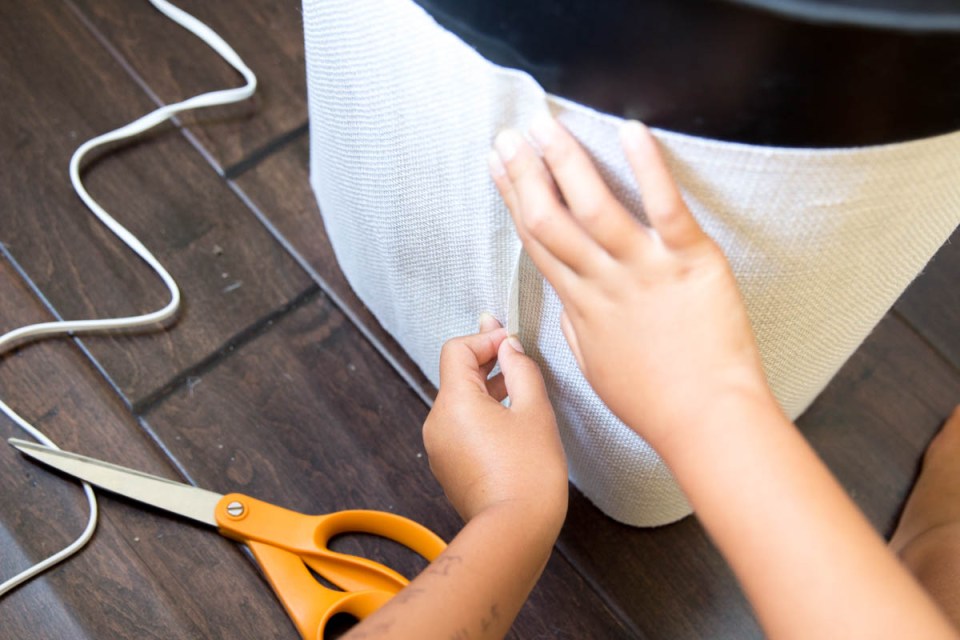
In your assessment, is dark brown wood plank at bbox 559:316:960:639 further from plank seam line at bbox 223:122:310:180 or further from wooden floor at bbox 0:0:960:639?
plank seam line at bbox 223:122:310:180

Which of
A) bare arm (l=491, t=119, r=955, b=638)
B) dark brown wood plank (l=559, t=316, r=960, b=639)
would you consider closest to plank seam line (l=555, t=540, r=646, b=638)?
dark brown wood plank (l=559, t=316, r=960, b=639)

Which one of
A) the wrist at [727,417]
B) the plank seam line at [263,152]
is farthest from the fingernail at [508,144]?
the plank seam line at [263,152]

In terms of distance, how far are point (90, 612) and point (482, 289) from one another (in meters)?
0.31

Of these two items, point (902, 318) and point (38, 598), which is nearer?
point (38, 598)

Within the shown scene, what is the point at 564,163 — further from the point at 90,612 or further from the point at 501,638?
the point at 90,612

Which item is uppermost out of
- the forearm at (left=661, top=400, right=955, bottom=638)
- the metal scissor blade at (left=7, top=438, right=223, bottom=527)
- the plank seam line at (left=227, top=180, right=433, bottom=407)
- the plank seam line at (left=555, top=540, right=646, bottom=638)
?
the forearm at (left=661, top=400, right=955, bottom=638)

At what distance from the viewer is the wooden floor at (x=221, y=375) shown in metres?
0.55

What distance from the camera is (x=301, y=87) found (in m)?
0.72

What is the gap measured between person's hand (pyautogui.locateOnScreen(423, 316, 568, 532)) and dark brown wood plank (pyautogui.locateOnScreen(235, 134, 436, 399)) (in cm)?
15

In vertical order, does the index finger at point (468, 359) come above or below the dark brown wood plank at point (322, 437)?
above

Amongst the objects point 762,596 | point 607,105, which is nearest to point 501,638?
point 762,596

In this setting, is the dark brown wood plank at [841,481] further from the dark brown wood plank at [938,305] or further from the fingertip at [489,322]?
the fingertip at [489,322]

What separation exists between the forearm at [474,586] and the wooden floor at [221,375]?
5.6 inches

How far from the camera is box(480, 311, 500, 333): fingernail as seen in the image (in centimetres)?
48
